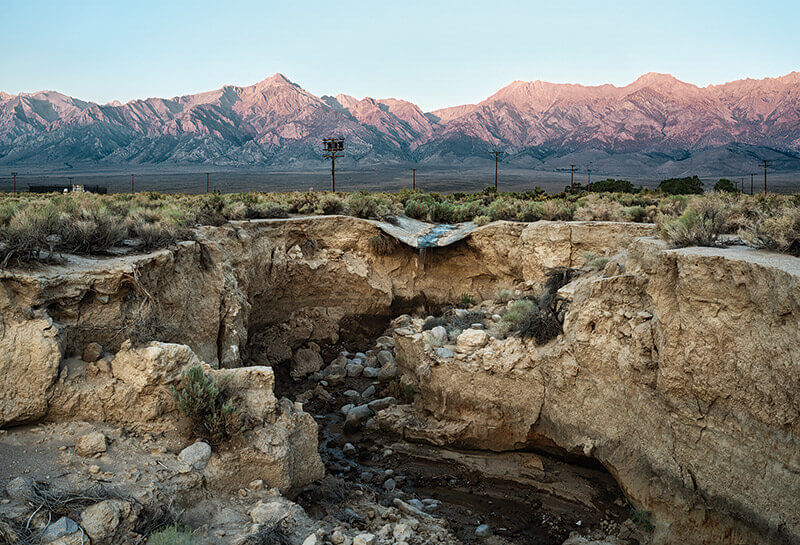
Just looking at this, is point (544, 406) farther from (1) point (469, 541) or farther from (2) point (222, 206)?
(2) point (222, 206)

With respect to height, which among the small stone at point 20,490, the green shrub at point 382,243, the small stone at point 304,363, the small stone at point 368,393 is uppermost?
the green shrub at point 382,243

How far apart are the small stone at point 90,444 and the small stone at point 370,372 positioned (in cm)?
866

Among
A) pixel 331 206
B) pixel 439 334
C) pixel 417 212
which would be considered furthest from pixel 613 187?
pixel 439 334

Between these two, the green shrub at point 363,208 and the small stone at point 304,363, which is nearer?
the small stone at point 304,363

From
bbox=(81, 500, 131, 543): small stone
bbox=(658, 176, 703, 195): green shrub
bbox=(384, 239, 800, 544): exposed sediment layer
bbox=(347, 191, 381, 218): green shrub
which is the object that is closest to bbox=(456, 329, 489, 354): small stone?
bbox=(384, 239, 800, 544): exposed sediment layer

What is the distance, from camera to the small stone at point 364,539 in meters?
5.80

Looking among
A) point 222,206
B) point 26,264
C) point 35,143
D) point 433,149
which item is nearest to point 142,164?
point 35,143

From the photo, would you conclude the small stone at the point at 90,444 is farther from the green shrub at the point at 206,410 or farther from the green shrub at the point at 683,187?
the green shrub at the point at 683,187

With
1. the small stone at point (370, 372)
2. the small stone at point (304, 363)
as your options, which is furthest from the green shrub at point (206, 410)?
the small stone at point (370, 372)

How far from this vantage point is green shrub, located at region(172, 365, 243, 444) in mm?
6215

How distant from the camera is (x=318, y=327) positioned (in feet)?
51.0

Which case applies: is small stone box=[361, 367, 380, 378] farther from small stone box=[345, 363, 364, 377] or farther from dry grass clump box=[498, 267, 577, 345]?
dry grass clump box=[498, 267, 577, 345]

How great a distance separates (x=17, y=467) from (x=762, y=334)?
7.87 m

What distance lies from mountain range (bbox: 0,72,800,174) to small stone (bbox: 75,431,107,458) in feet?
385
